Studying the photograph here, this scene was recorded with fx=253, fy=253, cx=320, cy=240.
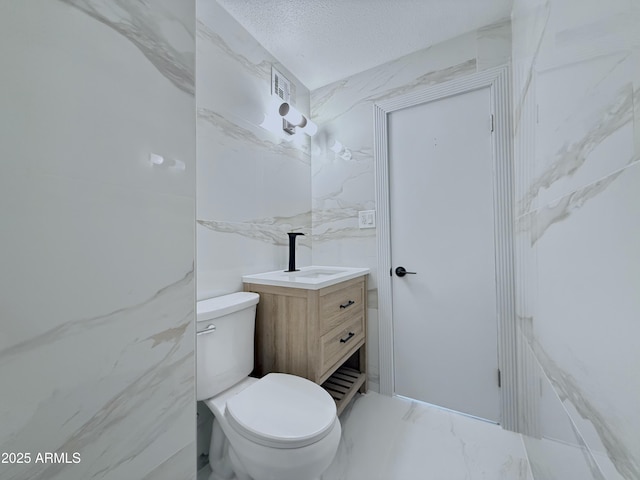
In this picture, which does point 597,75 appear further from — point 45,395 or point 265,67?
point 265,67

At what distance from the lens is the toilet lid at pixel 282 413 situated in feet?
2.74

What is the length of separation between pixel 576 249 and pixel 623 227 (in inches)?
7.6

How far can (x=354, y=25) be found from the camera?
149 cm

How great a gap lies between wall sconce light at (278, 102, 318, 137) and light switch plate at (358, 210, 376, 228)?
0.72 metres

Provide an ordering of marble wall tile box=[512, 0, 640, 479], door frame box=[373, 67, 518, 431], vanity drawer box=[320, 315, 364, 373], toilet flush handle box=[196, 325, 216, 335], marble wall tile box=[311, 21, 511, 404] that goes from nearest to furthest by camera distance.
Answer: marble wall tile box=[512, 0, 640, 479]
toilet flush handle box=[196, 325, 216, 335]
vanity drawer box=[320, 315, 364, 373]
door frame box=[373, 67, 518, 431]
marble wall tile box=[311, 21, 511, 404]

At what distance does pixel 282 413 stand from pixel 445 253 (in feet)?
4.21

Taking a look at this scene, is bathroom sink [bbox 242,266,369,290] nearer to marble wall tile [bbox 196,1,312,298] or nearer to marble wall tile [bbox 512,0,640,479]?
marble wall tile [bbox 196,1,312,298]

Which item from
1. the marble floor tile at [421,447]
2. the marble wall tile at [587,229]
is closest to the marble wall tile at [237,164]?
the marble floor tile at [421,447]

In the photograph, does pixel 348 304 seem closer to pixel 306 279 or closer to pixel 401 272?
pixel 306 279

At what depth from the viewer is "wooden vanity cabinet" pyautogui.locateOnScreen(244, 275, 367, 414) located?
1240 mm

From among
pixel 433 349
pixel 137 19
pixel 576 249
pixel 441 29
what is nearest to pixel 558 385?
pixel 576 249

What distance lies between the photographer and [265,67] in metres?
1.69

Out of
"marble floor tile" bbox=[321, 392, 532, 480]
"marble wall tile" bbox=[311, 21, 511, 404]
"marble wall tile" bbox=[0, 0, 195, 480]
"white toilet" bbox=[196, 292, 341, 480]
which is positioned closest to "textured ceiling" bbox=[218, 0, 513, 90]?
"marble wall tile" bbox=[311, 21, 511, 404]

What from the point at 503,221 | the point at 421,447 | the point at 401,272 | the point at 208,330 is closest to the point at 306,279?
the point at 208,330
